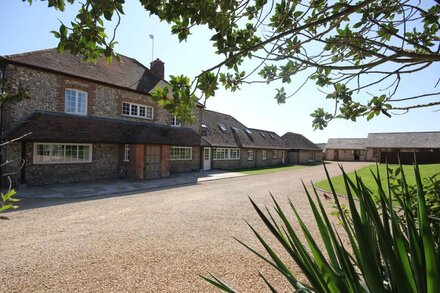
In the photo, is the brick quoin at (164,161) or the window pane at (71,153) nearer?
the window pane at (71,153)

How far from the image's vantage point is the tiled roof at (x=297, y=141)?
44.1 m

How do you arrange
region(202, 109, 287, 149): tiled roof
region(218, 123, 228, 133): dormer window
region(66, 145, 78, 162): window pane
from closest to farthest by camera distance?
region(66, 145, 78, 162): window pane, region(202, 109, 287, 149): tiled roof, region(218, 123, 228, 133): dormer window

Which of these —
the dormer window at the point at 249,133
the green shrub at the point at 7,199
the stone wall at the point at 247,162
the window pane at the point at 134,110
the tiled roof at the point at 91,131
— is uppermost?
the window pane at the point at 134,110

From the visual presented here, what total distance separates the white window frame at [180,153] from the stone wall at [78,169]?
4987 millimetres

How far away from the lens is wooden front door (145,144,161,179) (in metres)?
17.6

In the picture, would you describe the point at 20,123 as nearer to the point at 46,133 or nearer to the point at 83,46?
the point at 46,133

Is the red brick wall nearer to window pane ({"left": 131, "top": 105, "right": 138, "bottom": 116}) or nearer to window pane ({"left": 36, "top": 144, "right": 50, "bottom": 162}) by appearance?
window pane ({"left": 131, "top": 105, "right": 138, "bottom": 116})

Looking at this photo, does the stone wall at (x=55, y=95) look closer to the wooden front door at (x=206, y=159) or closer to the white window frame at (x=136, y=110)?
the white window frame at (x=136, y=110)

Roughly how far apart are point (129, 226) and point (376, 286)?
7.22 metres

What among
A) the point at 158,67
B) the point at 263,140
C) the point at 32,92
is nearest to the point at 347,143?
the point at 263,140

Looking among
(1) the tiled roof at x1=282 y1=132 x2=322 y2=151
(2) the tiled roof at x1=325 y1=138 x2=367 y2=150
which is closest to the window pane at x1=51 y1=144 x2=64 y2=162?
(1) the tiled roof at x1=282 y1=132 x2=322 y2=151

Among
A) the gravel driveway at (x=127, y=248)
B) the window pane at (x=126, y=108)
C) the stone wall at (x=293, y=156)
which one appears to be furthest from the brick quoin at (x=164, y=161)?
the stone wall at (x=293, y=156)

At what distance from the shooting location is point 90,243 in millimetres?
6055

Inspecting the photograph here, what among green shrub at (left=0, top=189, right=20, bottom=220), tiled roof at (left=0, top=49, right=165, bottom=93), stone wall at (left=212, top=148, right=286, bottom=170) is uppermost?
tiled roof at (left=0, top=49, right=165, bottom=93)
